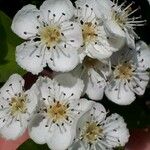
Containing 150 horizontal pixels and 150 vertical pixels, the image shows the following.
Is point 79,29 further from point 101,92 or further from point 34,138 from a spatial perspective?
point 34,138

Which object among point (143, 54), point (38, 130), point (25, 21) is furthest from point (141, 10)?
point (38, 130)

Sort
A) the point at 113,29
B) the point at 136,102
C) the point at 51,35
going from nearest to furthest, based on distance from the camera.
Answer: the point at 113,29 < the point at 51,35 < the point at 136,102

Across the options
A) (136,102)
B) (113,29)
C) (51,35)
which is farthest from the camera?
(136,102)

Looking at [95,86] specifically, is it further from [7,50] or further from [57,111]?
[7,50]

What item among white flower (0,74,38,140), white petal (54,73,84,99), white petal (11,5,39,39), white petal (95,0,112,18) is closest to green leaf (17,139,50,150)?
white flower (0,74,38,140)

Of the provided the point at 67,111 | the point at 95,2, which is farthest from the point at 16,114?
the point at 95,2

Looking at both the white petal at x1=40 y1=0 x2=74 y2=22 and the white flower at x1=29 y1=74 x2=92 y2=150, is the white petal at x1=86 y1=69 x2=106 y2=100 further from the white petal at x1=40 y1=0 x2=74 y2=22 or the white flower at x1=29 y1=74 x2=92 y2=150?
the white petal at x1=40 y1=0 x2=74 y2=22

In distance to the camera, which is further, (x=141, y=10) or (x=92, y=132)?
(x=141, y=10)
